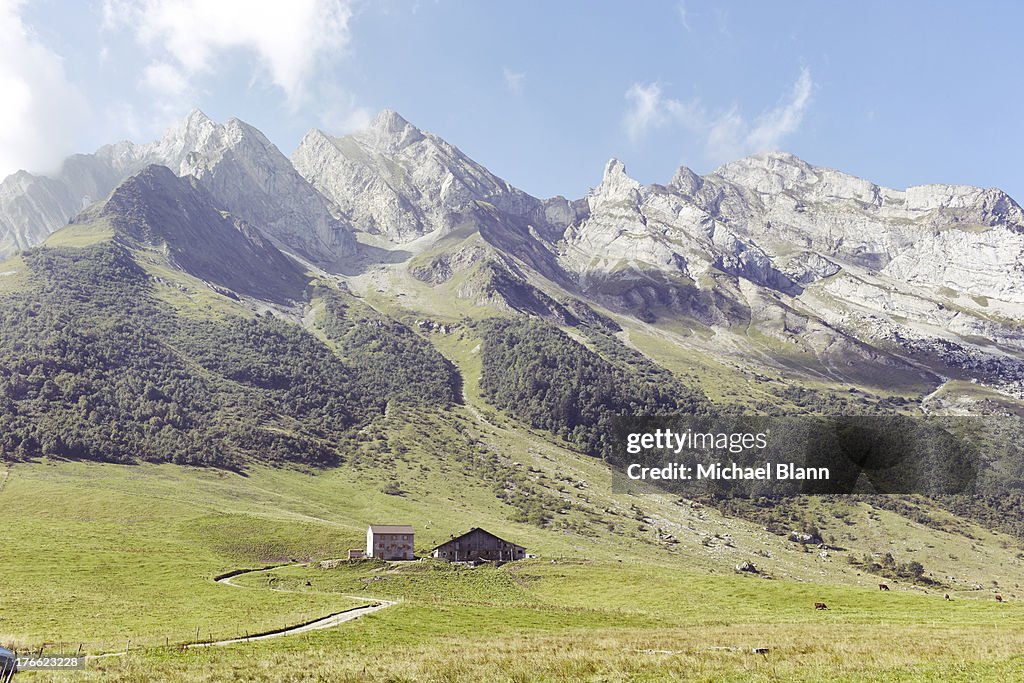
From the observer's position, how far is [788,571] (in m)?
180

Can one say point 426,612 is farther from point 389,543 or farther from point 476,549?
point 476,549

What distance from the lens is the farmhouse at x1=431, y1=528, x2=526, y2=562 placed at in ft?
405

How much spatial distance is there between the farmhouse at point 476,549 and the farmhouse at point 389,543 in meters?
5.26

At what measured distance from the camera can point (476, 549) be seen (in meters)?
126

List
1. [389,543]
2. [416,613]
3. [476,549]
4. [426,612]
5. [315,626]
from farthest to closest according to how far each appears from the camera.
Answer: [476,549] < [389,543] < [426,612] < [416,613] < [315,626]

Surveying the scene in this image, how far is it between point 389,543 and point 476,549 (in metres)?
16.5

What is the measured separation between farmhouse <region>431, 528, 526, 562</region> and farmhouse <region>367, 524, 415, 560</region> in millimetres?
5261

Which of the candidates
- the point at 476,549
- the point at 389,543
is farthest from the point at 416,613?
the point at 476,549

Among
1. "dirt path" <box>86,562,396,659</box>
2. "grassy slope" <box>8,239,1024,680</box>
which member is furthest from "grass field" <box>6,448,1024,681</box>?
"dirt path" <box>86,562,396,659</box>

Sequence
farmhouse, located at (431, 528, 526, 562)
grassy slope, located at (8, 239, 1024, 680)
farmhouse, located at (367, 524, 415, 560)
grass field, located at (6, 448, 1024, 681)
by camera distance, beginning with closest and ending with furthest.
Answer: grass field, located at (6, 448, 1024, 681), grassy slope, located at (8, 239, 1024, 680), farmhouse, located at (367, 524, 415, 560), farmhouse, located at (431, 528, 526, 562)

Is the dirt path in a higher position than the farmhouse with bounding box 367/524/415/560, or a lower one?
higher

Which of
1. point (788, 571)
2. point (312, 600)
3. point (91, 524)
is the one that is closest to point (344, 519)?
point (91, 524)

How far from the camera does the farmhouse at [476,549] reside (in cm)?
12350

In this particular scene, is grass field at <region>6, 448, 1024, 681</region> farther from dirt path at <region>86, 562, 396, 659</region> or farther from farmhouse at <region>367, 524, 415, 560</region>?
farmhouse at <region>367, 524, 415, 560</region>
